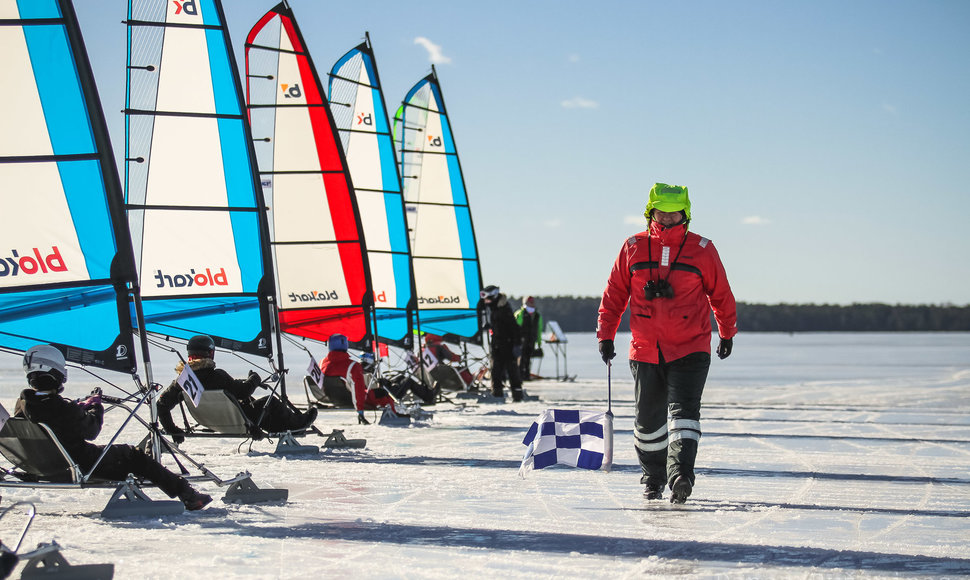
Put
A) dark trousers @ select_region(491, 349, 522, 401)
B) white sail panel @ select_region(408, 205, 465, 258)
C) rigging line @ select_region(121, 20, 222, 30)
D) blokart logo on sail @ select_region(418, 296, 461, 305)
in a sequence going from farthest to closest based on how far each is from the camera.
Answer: white sail panel @ select_region(408, 205, 465, 258), blokart logo on sail @ select_region(418, 296, 461, 305), dark trousers @ select_region(491, 349, 522, 401), rigging line @ select_region(121, 20, 222, 30)

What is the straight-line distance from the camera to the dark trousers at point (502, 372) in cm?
1504

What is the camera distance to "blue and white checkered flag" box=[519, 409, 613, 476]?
5832mm

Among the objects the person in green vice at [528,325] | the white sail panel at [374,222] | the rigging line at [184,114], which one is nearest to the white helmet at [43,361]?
the rigging line at [184,114]

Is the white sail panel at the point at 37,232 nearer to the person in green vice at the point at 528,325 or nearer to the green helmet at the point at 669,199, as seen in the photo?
the green helmet at the point at 669,199

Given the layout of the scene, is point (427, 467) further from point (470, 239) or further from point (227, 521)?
point (470, 239)

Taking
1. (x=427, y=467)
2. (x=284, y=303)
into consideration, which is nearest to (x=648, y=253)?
(x=427, y=467)

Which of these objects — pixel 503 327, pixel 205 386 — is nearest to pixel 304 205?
pixel 503 327

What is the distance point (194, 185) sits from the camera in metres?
9.12

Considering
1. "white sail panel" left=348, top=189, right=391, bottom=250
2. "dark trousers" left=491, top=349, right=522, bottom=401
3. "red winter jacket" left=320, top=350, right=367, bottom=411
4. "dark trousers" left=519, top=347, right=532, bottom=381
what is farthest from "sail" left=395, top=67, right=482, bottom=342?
"red winter jacket" left=320, top=350, right=367, bottom=411

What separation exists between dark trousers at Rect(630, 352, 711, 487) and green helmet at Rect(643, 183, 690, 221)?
0.77 m

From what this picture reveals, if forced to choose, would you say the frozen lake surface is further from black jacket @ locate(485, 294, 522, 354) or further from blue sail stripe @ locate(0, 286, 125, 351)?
black jacket @ locate(485, 294, 522, 354)

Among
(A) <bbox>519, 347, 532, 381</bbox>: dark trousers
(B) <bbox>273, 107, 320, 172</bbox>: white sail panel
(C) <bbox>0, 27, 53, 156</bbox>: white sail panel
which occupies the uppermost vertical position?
(B) <bbox>273, 107, 320, 172</bbox>: white sail panel

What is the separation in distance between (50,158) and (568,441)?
3.36 m

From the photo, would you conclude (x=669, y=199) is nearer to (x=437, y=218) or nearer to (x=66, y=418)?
A: (x=66, y=418)
